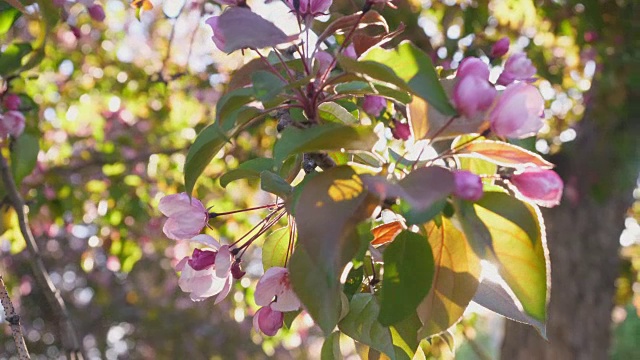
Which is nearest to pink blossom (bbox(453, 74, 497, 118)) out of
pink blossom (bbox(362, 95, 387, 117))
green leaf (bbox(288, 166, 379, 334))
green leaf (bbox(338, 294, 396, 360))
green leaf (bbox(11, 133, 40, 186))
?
green leaf (bbox(288, 166, 379, 334))

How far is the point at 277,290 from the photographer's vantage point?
2.48 ft

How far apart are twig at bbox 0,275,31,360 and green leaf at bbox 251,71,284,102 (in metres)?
0.42

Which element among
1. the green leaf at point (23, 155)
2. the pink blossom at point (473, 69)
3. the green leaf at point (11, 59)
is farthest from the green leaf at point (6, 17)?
the pink blossom at point (473, 69)

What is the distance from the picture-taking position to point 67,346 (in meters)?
1.53

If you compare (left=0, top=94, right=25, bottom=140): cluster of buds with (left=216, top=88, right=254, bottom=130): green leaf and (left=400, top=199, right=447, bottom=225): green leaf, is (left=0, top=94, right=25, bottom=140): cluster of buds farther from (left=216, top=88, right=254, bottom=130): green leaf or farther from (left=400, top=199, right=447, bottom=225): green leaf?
(left=400, top=199, right=447, bottom=225): green leaf

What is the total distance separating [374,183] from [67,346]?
116 cm

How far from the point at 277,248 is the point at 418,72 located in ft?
0.98

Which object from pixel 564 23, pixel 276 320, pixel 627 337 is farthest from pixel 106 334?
pixel 627 337

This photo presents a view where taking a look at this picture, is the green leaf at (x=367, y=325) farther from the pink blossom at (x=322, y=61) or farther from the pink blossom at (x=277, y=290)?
the pink blossom at (x=322, y=61)

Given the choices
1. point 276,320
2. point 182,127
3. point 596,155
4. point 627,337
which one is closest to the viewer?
point 276,320

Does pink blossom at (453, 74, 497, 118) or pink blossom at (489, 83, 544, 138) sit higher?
pink blossom at (453, 74, 497, 118)

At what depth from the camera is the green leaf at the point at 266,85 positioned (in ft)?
2.01

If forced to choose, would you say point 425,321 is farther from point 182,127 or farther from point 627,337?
point 627,337

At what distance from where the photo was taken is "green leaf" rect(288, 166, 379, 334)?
554mm
